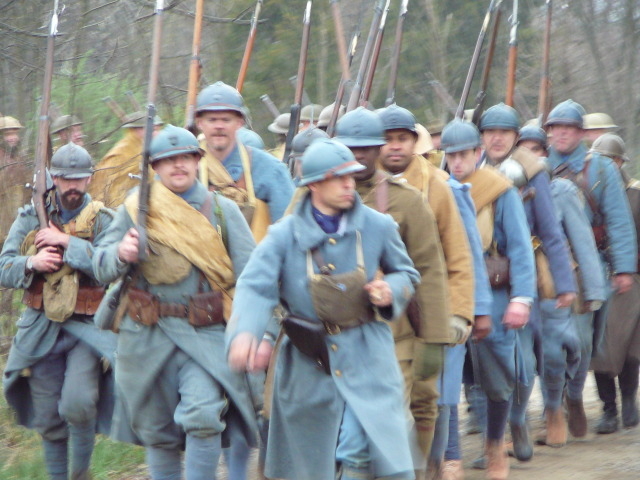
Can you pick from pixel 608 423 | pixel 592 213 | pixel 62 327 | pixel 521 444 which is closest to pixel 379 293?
pixel 62 327

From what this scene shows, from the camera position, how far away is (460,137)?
6902 millimetres

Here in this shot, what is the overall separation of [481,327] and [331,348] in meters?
1.75

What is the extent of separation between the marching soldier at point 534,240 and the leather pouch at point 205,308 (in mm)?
2304

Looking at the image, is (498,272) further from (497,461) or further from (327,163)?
(327,163)

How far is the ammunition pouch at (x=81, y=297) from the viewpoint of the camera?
21.7ft

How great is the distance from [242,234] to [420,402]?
1.23 meters

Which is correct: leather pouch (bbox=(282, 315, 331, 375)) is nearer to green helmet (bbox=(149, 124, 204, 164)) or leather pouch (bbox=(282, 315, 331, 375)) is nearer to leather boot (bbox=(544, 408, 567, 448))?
green helmet (bbox=(149, 124, 204, 164))

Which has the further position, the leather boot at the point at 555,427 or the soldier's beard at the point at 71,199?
the leather boot at the point at 555,427

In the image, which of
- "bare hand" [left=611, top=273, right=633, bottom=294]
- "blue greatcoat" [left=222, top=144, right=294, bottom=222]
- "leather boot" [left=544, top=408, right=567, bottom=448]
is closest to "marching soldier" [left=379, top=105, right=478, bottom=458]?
"blue greatcoat" [left=222, top=144, right=294, bottom=222]

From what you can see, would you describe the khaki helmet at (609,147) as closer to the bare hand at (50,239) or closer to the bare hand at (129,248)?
the bare hand at (50,239)

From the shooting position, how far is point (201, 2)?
7996 mm

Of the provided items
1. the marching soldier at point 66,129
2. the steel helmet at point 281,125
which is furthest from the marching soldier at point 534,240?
the marching soldier at point 66,129

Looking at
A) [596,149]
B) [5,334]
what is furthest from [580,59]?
[5,334]

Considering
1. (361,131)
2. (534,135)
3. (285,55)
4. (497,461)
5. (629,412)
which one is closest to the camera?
(361,131)
